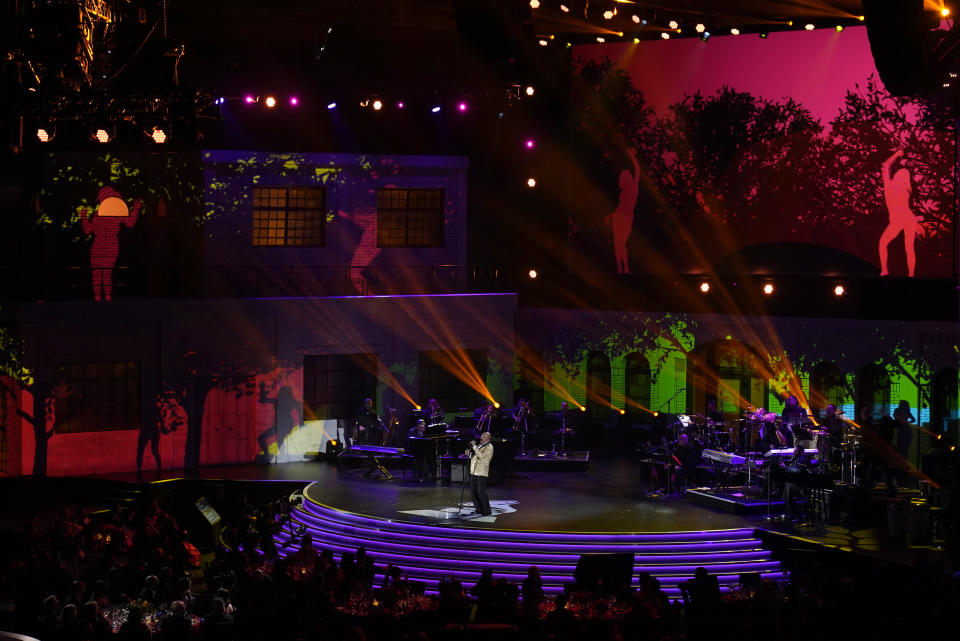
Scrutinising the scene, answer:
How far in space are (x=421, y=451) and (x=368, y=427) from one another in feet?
7.34

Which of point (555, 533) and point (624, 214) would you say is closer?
point (555, 533)

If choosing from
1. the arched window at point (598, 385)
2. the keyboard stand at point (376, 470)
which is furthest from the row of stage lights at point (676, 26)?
the keyboard stand at point (376, 470)

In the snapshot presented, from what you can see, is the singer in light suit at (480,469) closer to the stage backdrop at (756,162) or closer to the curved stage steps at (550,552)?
the curved stage steps at (550,552)

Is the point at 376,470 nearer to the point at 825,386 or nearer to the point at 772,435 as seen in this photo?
the point at 772,435

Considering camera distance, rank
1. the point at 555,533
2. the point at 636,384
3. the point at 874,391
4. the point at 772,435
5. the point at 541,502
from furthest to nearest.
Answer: the point at 636,384, the point at 874,391, the point at 541,502, the point at 772,435, the point at 555,533

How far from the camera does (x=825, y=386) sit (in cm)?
2650

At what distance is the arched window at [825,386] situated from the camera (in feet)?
86.4

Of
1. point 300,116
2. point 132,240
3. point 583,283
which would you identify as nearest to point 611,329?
point 583,283

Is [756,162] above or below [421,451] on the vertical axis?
above

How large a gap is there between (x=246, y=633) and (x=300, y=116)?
618 inches

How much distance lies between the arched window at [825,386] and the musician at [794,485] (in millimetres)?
6224

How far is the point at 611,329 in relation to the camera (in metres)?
29.1

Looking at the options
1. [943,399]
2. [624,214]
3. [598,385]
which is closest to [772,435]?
[943,399]

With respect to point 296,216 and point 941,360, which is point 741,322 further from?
point 296,216
